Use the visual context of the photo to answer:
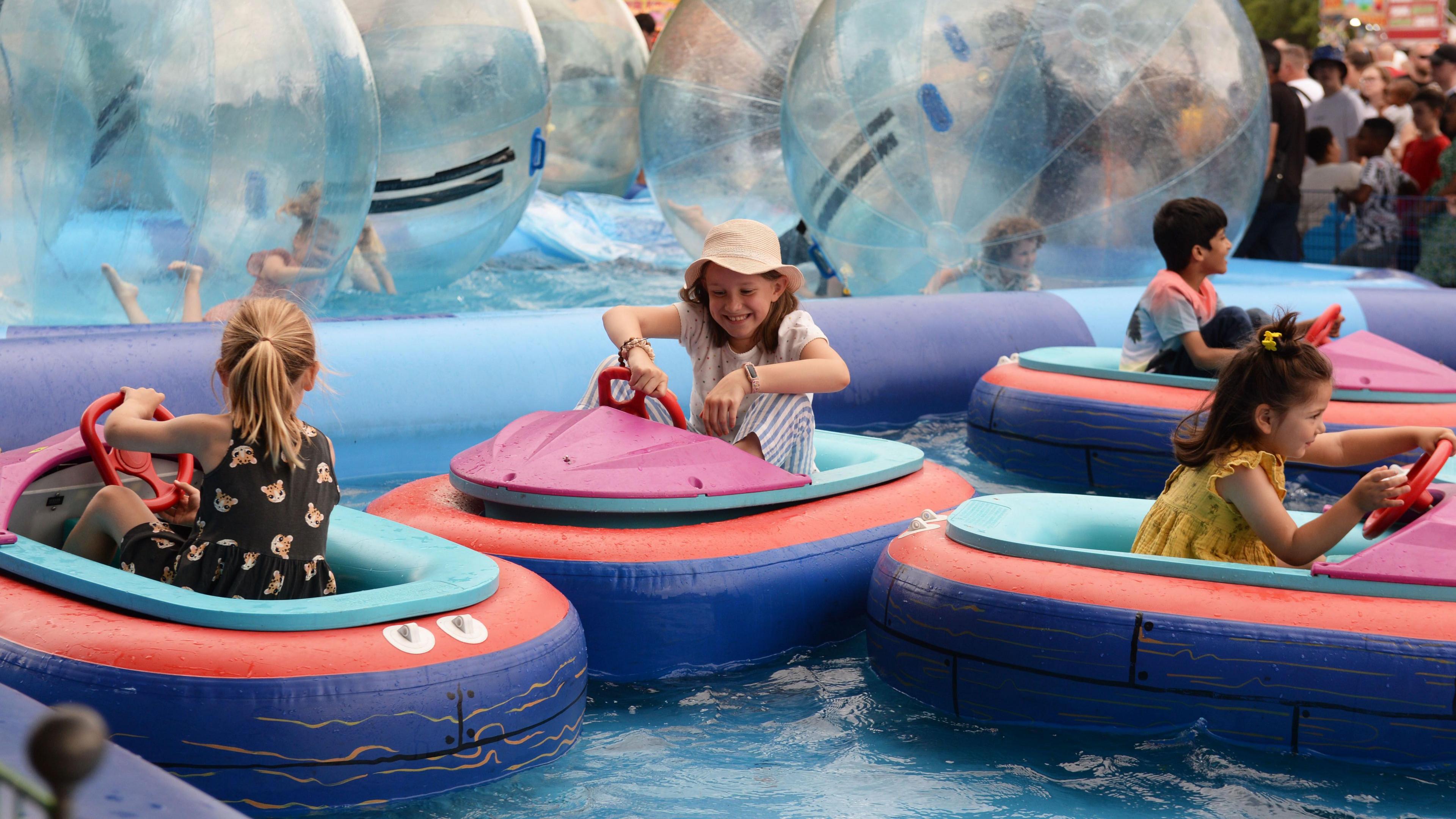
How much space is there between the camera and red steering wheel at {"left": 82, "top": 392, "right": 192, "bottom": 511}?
2887mm

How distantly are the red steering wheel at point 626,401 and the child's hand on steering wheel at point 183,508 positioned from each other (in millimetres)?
1013

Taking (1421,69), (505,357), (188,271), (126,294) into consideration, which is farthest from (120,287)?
(1421,69)

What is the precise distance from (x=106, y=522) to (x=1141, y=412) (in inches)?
133

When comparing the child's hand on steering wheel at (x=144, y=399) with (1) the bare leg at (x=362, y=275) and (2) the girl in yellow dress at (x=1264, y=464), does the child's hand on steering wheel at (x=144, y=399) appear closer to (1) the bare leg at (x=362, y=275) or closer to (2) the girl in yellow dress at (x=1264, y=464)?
(2) the girl in yellow dress at (x=1264, y=464)

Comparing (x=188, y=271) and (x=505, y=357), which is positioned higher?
(x=188, y=271)

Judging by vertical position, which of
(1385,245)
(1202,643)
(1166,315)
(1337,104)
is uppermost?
(1337,104)

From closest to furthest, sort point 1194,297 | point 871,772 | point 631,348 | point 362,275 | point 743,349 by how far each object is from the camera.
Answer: point 871,772 < point 631,348 < point 743,349 < point 1194,297 < point 362,275

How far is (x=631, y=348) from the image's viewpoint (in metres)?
3.48

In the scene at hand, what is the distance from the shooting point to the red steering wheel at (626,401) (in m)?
3.54

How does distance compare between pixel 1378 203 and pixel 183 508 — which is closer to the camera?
pixel 183 508

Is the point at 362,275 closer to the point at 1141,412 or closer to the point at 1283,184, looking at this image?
the point at 1141,412

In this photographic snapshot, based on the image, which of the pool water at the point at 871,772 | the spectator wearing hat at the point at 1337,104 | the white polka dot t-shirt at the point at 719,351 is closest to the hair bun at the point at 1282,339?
the pool water at the point at 871,772

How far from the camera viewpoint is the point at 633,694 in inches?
121

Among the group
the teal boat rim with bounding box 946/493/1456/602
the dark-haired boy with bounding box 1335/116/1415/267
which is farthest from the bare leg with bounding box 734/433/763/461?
the dark-haired boy with bounding box 1335/116/1415/267
